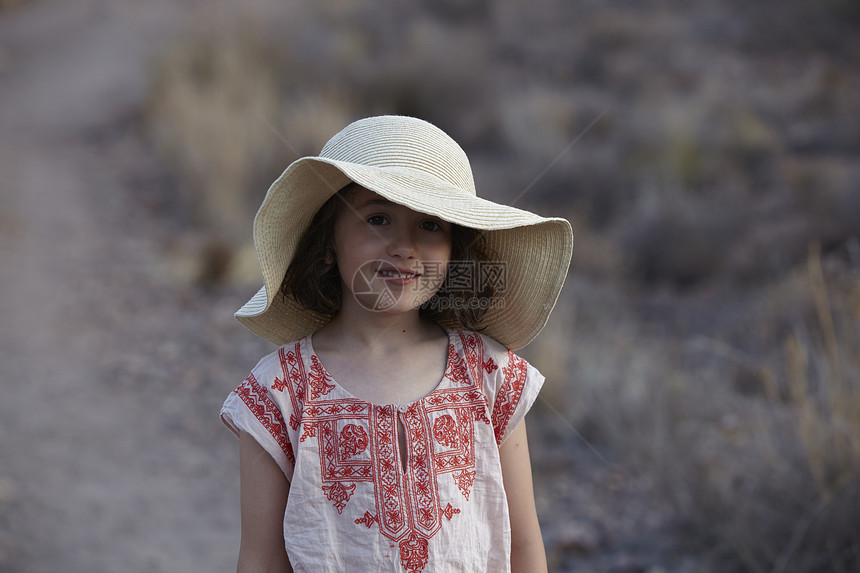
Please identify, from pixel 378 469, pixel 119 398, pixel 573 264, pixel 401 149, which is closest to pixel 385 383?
pixel 378 469

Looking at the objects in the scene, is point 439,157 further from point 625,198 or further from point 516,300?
point 625,198

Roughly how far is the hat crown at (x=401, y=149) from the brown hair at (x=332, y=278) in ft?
0.27

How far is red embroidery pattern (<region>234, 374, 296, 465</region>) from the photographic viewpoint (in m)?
1.35

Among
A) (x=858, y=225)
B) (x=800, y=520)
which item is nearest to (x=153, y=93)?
(x=858, y=225)

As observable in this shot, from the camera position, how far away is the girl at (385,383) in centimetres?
133

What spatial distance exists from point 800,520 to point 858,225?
380 centimetres

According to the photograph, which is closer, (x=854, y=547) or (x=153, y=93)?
(x=854, y=547)

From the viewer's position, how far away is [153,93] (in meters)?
9.13

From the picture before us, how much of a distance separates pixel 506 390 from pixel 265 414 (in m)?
0.43

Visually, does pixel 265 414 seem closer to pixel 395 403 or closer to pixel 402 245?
pixel 395 403

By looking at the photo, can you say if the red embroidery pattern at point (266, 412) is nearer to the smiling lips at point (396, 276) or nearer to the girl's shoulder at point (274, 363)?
the girl's shoulder at point (274, 363)

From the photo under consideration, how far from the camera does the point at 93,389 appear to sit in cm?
440

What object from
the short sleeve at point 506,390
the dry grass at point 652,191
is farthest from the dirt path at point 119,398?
the short sleeve at point 506,390

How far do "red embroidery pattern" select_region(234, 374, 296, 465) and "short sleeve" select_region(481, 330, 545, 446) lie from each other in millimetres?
364
